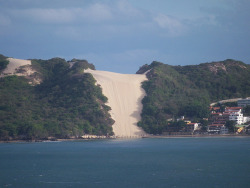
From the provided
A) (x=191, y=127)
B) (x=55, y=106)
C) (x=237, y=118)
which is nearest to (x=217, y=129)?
(x=237, y=118)

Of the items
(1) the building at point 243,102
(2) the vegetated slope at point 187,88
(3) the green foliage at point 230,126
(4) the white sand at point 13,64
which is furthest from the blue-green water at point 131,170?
(4) the white sand at point 13,64

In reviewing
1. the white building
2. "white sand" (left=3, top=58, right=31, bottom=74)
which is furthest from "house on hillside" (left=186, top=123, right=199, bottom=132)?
"white sand" (left=3, top=58, right=31, bottom=74)

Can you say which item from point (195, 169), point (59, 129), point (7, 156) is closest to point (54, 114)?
point (59, 129)

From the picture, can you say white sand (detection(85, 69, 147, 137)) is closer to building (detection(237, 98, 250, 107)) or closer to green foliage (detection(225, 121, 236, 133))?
green foliage (detection(225, 121, 236, 133))

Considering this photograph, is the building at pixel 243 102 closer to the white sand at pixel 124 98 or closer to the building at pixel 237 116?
the building at pixel 237 116

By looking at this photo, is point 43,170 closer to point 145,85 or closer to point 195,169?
point 195,169

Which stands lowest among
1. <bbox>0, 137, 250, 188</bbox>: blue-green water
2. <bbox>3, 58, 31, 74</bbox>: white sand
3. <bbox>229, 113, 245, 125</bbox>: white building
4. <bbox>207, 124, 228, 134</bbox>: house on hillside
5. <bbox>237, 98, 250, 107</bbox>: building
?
<bbox>0, 137, 250, 188</bbox>: blue-green water
